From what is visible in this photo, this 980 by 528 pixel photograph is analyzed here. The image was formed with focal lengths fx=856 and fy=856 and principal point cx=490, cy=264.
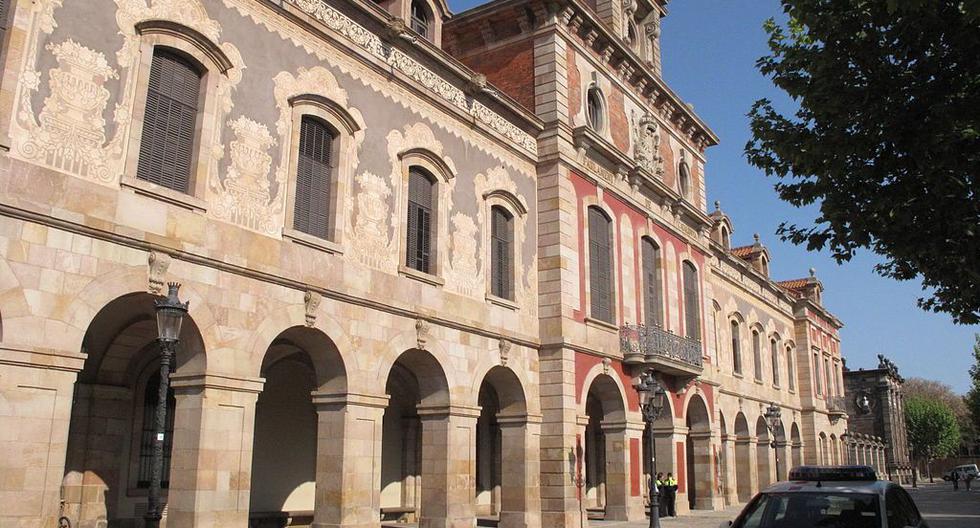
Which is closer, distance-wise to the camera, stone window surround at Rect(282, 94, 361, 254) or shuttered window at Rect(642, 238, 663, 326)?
stone window surround at Rect(282, 94, 361, 254)

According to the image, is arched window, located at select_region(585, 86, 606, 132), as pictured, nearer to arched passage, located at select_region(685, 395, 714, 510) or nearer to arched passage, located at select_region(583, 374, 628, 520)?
arched passage, located at select_region(583, 374, 628, 520)

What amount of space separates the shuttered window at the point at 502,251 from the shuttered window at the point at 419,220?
2286mm

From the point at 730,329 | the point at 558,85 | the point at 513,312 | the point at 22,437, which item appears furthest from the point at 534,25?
the point at 730,329

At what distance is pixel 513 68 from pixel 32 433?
1616 cm

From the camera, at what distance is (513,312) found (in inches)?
800

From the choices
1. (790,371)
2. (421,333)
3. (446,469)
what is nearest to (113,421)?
(421,333)

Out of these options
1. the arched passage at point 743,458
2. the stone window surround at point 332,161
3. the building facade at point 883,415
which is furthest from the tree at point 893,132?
the building facade at point 883,415

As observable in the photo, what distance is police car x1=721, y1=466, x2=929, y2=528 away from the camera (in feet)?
27.7

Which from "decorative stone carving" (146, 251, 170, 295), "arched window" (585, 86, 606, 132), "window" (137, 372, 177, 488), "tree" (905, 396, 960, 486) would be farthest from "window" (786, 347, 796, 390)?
"tree" (905, 396, 960, 486)

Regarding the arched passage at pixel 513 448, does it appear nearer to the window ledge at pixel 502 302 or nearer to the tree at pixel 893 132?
the window ledge at pixel 502 302

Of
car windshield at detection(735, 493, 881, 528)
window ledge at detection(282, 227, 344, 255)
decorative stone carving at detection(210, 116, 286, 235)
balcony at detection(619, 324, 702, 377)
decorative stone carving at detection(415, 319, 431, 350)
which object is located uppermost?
decorative stone carving at detection(210, 116, 286, 235)

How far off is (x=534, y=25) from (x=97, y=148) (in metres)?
13.9

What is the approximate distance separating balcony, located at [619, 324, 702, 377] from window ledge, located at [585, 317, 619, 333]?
0.50m

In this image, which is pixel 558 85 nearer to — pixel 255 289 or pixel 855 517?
pixel 255 289
